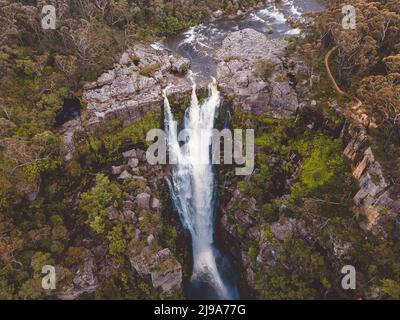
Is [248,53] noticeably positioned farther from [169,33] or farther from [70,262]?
[70,262]

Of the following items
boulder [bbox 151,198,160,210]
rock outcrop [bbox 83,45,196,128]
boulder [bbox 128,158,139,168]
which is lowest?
boulder [bbox 151,198,160,210]

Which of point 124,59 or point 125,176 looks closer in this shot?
point 125,176

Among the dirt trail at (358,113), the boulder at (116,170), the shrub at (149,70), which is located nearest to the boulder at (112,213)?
the boulder at (116,170)

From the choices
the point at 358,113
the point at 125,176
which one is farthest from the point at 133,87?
the point at 358,113

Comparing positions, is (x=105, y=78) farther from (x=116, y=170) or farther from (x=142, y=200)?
(x=142, y=200)

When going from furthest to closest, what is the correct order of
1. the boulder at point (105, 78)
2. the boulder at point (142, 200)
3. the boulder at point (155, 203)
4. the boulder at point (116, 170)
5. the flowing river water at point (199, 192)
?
the boulder at point (105, 78) → the flowing river water at point (199, 192) → the boulder at point (116, 170) → the boulder at point (155, 203) → the boulder at point (142, 200)

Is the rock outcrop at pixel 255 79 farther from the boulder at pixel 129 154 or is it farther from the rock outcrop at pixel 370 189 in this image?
the boulder at pixel 129 154

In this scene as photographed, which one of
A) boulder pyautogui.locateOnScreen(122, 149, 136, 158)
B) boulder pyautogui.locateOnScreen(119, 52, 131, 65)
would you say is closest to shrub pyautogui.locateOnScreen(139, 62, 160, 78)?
boulder pyautogui.locateOnScreen(119, 52, 131, 65)

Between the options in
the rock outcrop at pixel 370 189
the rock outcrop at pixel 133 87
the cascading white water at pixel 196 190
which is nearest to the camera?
the rock outcrop at pixel 370 189

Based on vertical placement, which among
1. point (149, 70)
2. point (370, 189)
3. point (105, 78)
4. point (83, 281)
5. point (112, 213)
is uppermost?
point (149, 70)

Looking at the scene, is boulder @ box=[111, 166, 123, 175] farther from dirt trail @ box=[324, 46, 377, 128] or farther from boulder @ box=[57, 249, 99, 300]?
dirt trail @ box=[324, 46, 377, 128]

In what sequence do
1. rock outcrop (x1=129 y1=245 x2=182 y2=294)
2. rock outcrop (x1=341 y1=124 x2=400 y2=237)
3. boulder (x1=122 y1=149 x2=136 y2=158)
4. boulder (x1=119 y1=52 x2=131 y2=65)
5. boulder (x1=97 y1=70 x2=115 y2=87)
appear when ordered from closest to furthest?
1. rock outcrop (x1=341 y1=124 x2=400 y2=237)
2. rock outcrop (x1=129 y1=245 x2=182 y2=294)
3. boulder (x1=122 y1=149 x2=136 y2=158)
4. boulder (x1=97 y1=70 x2=115 y2=87)
5. boulder (x1=119 y1=52 x2=131 y2=65)

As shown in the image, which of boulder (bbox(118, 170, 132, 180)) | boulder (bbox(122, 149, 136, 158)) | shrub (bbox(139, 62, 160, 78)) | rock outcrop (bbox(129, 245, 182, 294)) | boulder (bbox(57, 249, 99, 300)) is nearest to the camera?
boulder (bbox(57, 249, 99, 300))
